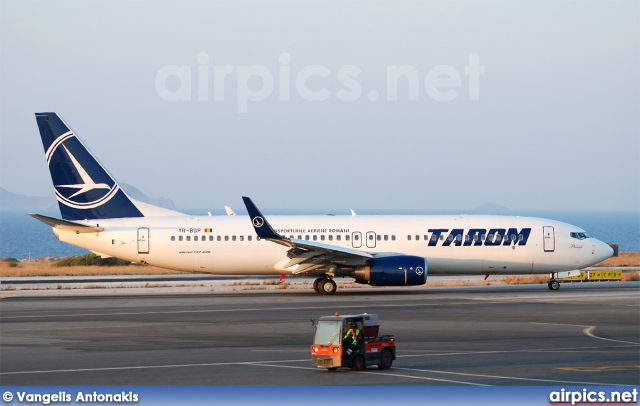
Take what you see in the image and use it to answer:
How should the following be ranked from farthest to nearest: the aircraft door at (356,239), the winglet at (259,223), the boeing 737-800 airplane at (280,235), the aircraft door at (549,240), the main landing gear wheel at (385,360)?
the aircraft door at (549,240) < the aircraft door at (356,239) < the boeing 737-800 airplane at (280,235) < the winglet at (259,223) < the main landing gear wheel at (385,360)

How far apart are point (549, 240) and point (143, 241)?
784 inches

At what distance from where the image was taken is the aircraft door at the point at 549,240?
146ft

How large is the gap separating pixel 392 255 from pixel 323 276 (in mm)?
3508

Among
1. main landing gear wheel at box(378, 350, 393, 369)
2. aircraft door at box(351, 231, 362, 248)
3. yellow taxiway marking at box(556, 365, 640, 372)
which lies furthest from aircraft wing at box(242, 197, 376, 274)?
yellow taxiway marking at box(556, 365, 640, 372)

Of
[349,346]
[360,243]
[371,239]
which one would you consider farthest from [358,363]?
[371,239]

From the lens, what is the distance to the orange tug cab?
2016 centimetres

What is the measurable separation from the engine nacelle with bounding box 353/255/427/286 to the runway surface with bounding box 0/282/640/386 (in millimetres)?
851

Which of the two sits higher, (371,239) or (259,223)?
(259,223)

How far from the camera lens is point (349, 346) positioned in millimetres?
20359

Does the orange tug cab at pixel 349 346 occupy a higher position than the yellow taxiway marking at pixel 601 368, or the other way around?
the orange tug cab at pixel 349 346

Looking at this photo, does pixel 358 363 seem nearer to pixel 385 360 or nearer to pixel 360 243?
pixel 385 360

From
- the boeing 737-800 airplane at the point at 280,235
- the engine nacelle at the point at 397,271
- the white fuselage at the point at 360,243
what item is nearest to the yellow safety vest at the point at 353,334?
the engine nacelle at the point at 397,271

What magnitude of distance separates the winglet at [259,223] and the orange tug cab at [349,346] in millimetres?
19571

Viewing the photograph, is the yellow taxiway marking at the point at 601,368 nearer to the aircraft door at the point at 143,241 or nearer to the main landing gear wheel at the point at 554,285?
the main landing gear wheel at the point at 554,285
